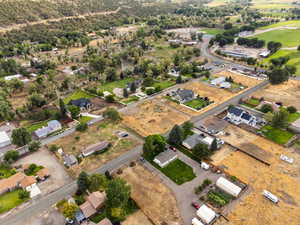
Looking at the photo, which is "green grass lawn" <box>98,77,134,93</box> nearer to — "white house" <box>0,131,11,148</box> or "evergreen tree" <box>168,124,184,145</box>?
"white house" <box>0,131,11,148</box>

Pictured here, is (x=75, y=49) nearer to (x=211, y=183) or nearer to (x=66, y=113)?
(x=66, y=113)

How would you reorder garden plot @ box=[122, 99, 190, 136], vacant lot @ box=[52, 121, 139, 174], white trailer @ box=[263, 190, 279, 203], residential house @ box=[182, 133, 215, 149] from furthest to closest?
1. garden plot @ box=[122, 99, 190, 136]
2. residential house @ box=[182, 133, 215, 149]
3. vacant lot @ box=[52, 121, 139, 174]
4. white trailer @ box=[263, 190, 279, 203]

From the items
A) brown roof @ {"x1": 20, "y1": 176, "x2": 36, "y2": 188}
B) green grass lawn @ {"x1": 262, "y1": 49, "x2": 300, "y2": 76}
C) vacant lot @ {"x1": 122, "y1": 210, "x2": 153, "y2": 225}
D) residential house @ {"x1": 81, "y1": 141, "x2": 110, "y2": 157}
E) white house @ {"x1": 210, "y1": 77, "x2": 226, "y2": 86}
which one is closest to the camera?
vacant lot @ {"x1": 122, "y1": 210, "x2": 153, "y2": 225}

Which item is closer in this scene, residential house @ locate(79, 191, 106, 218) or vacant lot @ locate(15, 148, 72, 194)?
residential house @ locate(79, 191, 106, 218)

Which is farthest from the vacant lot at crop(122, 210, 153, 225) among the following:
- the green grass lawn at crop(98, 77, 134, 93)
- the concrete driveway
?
the green grass lawn at crop(98, 77, 134, 93)

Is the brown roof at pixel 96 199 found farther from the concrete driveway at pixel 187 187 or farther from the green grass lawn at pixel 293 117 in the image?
the green grass lawn at pixel 293 117

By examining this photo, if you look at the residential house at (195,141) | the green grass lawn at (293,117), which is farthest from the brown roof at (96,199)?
the green grass lawn at (293,117)
